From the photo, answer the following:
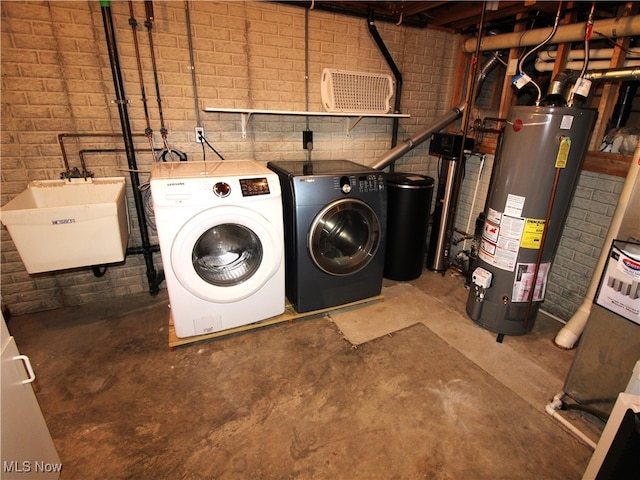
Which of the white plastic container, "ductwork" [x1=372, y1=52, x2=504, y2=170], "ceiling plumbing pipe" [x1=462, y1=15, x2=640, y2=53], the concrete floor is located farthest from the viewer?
"ductwork" [x1=372, y1=52, x2=504, y2=170]

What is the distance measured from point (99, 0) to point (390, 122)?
245 centimetres

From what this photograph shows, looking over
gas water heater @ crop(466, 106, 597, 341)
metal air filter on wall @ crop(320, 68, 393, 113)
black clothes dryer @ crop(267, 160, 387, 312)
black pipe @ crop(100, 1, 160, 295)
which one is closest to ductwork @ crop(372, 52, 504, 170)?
metal air filter on wall @ crop(320, 68, 393, 113)

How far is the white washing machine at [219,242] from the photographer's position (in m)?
1.86

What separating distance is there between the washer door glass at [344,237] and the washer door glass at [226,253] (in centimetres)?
28

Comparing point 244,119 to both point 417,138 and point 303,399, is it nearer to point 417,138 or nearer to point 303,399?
point 417,138

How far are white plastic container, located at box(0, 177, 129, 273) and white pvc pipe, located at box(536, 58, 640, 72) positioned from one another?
327 cm

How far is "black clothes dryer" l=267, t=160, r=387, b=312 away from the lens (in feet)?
7.12

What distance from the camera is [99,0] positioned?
2.09 meters

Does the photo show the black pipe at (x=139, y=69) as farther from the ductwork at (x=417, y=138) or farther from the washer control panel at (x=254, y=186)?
the ductwork at (x=417, y=138)

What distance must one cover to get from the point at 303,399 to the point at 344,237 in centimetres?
115

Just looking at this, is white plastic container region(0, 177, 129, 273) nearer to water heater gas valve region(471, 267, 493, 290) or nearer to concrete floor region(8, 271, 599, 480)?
concrete floor region(8, 271, 599, 480)

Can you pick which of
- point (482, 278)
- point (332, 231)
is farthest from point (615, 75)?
point (332, 231)

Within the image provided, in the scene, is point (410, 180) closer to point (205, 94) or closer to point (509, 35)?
point (509, 35)

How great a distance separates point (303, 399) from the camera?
1790 millimetres
